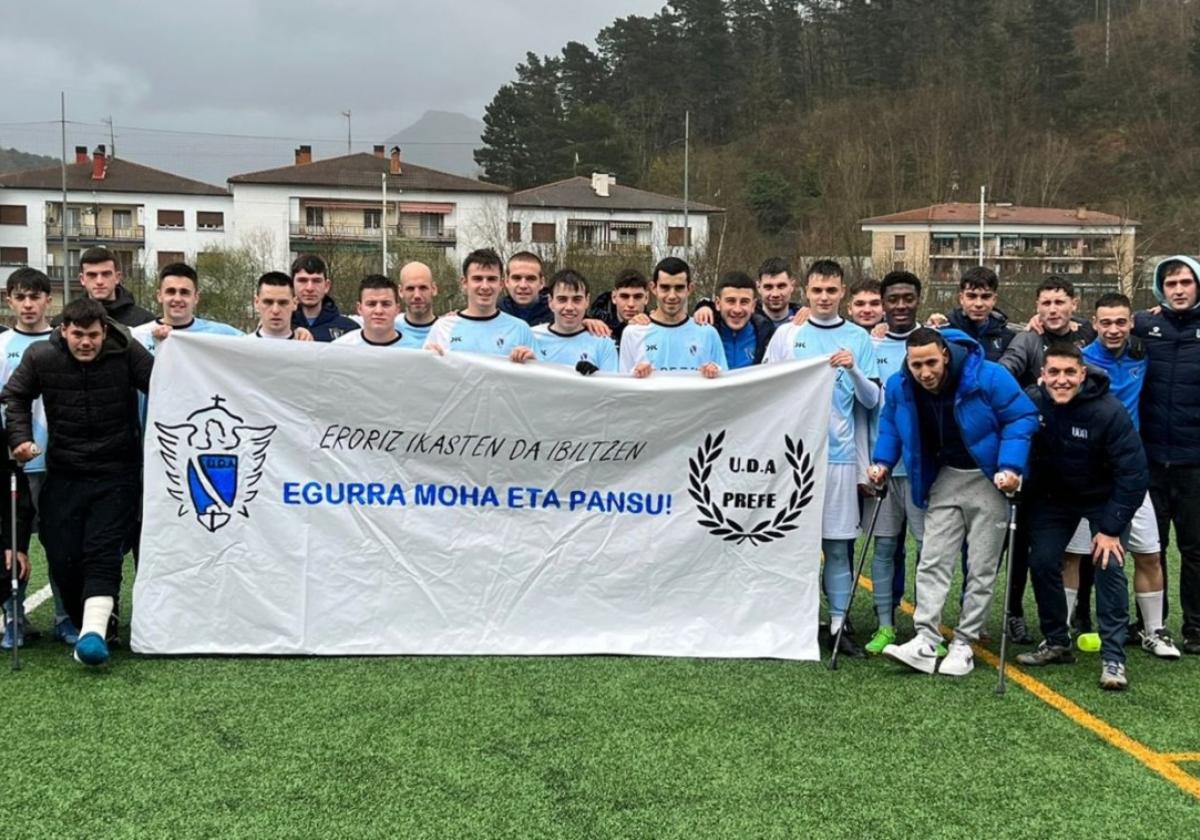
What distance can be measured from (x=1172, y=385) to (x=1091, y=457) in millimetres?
875

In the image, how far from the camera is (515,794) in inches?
156

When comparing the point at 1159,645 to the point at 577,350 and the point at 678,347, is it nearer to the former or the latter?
the point at 678,347

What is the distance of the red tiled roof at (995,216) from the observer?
6931 cm

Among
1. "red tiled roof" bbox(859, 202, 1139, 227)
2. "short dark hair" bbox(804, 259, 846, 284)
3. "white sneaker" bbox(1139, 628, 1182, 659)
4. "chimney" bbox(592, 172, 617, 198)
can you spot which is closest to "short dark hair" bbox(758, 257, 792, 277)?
"short dark hair" bbox(804, 259, 846, 284)

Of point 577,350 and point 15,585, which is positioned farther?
point 577,350

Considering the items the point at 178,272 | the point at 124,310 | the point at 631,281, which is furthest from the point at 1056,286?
the point at 124,310

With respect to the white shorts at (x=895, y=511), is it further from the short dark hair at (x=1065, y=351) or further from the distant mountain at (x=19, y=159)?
the distant mountain at (x=19, y=159)

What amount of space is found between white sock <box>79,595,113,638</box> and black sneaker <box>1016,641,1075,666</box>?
16.1 feet

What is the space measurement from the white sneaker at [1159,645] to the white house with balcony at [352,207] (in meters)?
60.4

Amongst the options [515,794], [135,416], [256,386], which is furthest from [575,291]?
[515,794]

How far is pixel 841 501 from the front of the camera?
19.4 ft

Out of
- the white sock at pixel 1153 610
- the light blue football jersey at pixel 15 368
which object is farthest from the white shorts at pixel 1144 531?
the light blue football jersey at pixel 15 368

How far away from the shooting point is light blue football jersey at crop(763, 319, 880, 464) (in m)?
5.93

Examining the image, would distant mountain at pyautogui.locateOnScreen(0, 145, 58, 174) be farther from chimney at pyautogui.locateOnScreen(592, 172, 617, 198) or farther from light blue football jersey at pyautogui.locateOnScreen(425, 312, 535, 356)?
light blue football jersey at pyautogui.locateOnScreen(425, 312, 535, 356)
